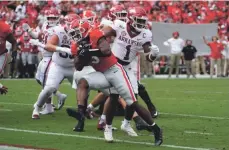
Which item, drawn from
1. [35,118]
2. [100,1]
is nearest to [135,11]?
[35,118]

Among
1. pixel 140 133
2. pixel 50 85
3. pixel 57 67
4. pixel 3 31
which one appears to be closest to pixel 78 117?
pixel 140 133

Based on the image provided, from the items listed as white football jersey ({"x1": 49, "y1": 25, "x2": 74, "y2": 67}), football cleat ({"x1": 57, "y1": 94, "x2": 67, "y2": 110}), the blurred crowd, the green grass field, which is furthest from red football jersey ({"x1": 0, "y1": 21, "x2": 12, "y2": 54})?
the blurred crowd

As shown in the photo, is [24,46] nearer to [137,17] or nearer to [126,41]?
[126,41]

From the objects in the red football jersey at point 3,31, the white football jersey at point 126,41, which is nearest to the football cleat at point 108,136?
the white football jersey at point 126,41

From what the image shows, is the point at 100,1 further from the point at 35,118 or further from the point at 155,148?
the point at 155,148

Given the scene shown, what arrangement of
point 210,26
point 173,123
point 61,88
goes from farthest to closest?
point 210,26 < point 61,88 < point 173,123

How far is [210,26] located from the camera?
27062mm

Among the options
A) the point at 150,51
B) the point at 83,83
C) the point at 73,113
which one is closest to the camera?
the point at 83,83

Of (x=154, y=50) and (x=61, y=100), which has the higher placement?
Answer: (x=154, y=50)

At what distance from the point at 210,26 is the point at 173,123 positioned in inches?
687

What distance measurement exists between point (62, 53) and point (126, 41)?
164 cm

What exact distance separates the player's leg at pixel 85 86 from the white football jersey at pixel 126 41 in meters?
1.02

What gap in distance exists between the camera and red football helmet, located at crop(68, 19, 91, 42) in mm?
8258

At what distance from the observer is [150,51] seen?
9328 millimetres
